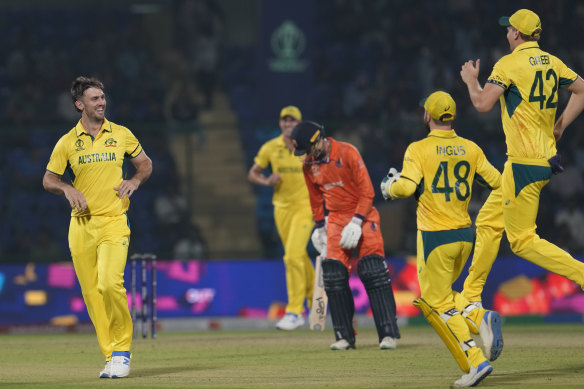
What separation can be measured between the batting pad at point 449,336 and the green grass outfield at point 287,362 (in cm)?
25

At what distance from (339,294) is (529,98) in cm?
312

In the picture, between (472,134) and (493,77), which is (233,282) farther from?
(493,77)

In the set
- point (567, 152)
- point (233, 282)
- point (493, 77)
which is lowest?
point (233, 282)

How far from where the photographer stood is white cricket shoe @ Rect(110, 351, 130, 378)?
377 inches

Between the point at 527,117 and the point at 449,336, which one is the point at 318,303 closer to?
the point at 527,117

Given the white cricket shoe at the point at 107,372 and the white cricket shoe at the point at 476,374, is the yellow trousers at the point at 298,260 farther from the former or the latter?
the white cricket shoe at the point at 476,374

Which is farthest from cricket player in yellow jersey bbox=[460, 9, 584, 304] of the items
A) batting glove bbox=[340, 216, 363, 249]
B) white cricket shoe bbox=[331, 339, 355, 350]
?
white cricket shoe bbox=[331, 339, 355, 350]

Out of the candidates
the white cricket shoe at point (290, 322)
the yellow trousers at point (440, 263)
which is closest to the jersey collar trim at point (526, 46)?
the yellow trousers at point (440, 263)

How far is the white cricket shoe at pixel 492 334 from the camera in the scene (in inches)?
351

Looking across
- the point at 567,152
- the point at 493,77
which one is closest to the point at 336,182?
the point at 493,77

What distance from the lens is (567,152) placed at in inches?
738

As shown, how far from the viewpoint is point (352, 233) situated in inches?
447

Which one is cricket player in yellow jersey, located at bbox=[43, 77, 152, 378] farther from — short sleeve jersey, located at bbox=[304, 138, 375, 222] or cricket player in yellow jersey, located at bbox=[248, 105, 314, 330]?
cricket player in yellow jersey, located at bbox=[248, 105, 314, 330]

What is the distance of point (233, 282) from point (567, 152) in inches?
229
